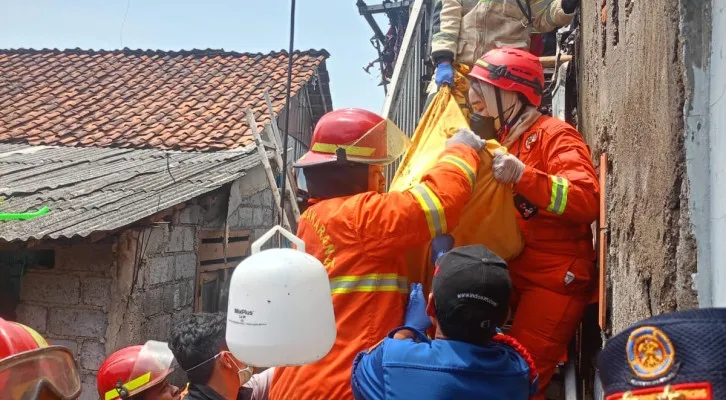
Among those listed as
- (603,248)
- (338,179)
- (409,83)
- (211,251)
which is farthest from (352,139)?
(211,251)

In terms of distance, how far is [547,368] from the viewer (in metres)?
2.35

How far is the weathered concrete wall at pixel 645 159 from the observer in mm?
1223

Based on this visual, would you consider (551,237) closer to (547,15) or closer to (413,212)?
(413,212)

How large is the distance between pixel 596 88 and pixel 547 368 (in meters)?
1.24

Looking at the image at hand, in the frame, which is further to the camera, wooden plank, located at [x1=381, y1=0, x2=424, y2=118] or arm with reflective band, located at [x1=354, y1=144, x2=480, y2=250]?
wooden plank, located at [x1=381, y1=0, x2=424, y2=118]

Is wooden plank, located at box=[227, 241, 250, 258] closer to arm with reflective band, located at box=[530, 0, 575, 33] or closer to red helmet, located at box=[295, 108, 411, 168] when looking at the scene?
arm with reflective band, located at box=[530, 0, 575, 33]

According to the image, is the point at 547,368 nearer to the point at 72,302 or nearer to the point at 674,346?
the point at 674,346

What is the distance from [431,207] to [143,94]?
32.3ft

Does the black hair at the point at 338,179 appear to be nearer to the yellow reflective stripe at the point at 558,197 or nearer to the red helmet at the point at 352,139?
the red helmet at the point at 352,139

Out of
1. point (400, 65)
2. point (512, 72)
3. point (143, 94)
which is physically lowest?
point (512, 72)

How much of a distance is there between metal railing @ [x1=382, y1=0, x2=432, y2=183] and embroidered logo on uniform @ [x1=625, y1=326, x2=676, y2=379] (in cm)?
352

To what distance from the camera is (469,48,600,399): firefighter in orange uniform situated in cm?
226

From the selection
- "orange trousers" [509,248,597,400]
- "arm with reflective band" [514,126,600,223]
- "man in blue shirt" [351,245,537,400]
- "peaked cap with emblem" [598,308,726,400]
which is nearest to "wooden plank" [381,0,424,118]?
"arm with reflective band" [514,126,600,223]

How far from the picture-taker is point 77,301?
566 centimetres
